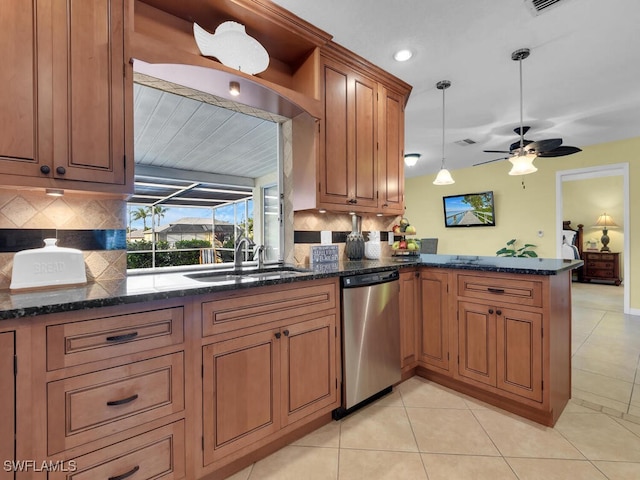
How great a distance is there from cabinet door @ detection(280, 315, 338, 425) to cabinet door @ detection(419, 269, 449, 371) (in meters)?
0.94

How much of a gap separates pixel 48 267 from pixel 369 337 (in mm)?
1787

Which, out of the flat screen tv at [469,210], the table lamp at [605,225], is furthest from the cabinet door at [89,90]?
the table lamp at [605,225]

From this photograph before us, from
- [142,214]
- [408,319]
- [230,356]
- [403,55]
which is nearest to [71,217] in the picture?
[142,214]

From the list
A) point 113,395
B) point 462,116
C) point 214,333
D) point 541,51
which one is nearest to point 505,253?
point 462,116

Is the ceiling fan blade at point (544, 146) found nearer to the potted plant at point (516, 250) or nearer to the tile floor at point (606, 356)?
the tile floor at point (606, 356)

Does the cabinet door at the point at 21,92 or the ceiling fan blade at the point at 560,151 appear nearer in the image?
the cabinet door at the point at 21,92

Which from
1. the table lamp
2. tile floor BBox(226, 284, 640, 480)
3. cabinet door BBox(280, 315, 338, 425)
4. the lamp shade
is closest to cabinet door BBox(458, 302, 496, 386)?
tile floor BBox(226, 284, 640, 480)

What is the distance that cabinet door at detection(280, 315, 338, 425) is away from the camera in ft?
5.38

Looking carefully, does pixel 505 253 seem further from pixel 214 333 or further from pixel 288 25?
pixel 214 333

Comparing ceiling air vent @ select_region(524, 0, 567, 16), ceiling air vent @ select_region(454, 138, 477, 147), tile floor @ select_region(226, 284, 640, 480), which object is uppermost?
ceiling air vent @ select_region(454, 138, 477, 147)

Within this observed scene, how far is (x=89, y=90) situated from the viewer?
1.32 metres

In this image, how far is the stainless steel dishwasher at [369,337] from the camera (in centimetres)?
192

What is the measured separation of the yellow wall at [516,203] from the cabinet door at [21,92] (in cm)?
639

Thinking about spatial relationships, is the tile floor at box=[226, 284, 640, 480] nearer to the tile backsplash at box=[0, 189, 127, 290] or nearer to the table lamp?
the tile backsplash at box=[0, 189, 127, 290]
